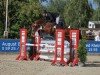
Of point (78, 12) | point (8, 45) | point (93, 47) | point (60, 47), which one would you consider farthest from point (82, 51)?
point (78, 12)

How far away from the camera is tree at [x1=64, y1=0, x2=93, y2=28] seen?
297ft

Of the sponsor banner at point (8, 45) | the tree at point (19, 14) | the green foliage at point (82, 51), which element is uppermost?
the tree at point (19, 14)

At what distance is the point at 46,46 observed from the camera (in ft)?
75.6

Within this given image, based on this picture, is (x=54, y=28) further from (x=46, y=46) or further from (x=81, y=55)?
(x=81, y=55)

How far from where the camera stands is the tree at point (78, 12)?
297 ft

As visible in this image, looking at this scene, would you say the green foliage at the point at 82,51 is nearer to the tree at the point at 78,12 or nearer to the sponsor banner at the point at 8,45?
the sponsor banner at the point at 8,45

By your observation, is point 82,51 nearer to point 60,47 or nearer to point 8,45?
point 60,47

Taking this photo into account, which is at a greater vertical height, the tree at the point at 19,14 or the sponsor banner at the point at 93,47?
the tree at the point at 19,14

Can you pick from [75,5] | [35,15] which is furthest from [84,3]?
[35,15]

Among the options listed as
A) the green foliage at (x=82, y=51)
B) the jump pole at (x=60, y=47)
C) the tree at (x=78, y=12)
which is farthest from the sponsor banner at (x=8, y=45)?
the tree at (x=78, y=12)

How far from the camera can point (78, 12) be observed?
9181cm

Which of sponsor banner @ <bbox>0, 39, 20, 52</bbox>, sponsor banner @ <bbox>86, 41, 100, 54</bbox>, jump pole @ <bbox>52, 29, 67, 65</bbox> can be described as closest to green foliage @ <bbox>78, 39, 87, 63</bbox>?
jump pole @ <bbox>52, 29, 67, 65</bbox>

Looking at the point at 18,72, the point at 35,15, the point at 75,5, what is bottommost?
the point at 18,72

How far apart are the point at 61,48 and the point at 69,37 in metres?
1.01
